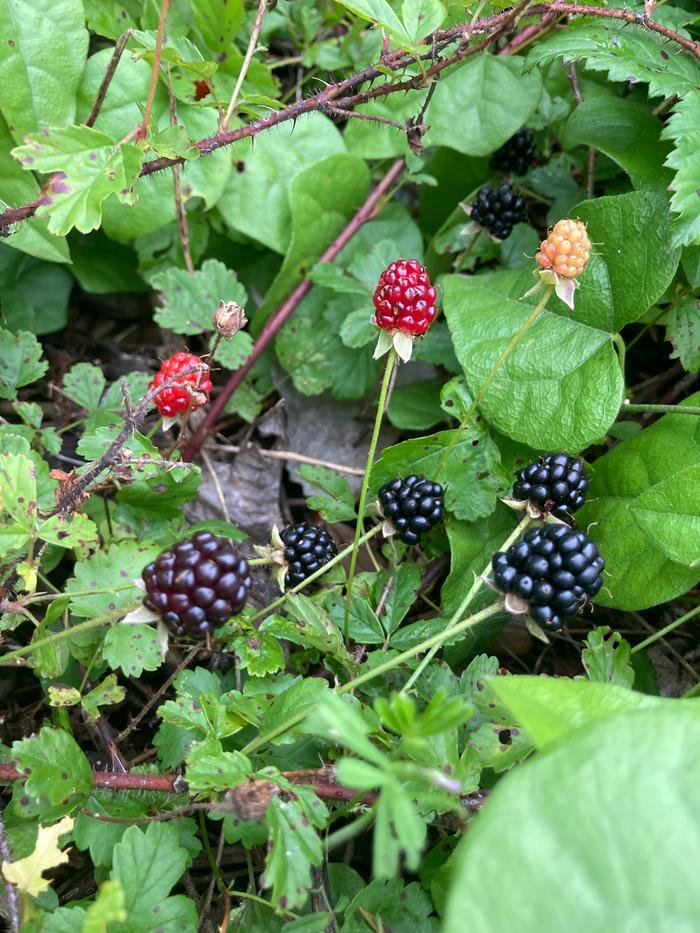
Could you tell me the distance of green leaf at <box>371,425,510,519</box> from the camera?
5.61 ft

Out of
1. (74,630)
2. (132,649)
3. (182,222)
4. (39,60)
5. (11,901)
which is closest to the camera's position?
(11,901)

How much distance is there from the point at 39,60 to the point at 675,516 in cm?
171

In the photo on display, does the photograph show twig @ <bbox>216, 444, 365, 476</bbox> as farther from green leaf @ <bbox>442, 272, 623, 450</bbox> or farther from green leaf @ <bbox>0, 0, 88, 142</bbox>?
green leaf @ <bbox>0, 0, 88, 142</bbox>

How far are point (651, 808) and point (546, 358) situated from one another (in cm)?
112

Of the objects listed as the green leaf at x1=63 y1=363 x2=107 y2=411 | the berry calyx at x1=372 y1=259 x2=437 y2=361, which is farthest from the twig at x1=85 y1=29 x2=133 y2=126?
the berry calyx at x1=372 y1=259 x2=437 y2=361

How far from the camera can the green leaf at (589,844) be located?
0.79 metres

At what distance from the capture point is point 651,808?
829 mm

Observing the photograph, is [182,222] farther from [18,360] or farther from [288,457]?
[288,457]

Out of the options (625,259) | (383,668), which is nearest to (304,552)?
(383,668)

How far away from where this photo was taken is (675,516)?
4.69 ft

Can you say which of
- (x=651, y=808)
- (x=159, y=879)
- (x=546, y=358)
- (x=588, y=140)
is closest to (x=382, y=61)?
(x=588, y=140)

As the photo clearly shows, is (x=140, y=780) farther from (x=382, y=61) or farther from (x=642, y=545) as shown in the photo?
(x=382, y=61)

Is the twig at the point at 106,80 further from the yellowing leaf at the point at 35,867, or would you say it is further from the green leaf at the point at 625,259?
the yellowing leaf at the point at 35,867

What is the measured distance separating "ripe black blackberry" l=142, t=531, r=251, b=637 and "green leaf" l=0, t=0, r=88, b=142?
3.93 ft
